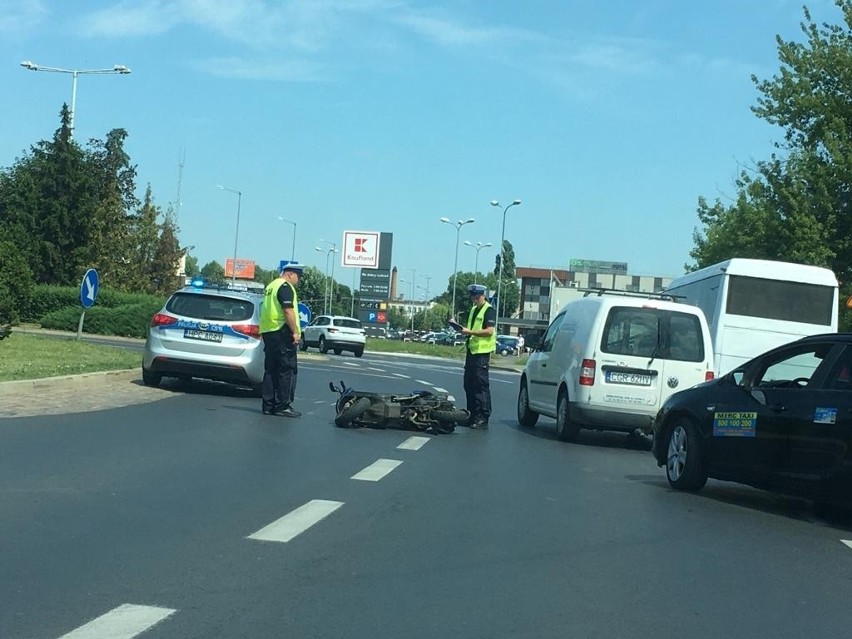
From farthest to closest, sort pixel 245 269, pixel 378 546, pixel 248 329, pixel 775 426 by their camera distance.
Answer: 1. pixel 245 269
2. pixel 248 329
3. pixel 775 426
4. pixel 378 546

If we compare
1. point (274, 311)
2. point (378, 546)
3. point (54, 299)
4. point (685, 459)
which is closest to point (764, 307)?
point (274, 311)

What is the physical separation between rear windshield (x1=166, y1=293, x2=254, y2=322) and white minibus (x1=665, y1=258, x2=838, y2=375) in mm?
8819

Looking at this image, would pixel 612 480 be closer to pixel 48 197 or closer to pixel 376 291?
pixel 48 197

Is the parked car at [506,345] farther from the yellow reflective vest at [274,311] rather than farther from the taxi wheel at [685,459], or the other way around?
the taxi wheel at [685,459]

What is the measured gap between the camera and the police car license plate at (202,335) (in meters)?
16.8

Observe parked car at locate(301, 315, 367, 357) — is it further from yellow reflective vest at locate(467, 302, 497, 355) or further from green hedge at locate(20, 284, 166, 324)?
yellow reflective vest at locate(467, 302, 497, 355)

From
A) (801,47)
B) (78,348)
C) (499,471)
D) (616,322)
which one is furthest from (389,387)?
(801,47)

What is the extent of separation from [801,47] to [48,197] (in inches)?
1534

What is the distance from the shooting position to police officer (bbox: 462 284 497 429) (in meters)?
15.1

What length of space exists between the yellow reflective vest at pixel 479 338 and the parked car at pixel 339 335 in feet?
104

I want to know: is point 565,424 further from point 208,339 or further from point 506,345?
point 506,345

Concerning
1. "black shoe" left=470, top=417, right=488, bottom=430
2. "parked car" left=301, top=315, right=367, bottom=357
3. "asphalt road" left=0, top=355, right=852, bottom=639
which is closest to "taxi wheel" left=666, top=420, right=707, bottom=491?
"asphalt road" left=0, top=355, right=852, bottom=639

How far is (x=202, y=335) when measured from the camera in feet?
55.2

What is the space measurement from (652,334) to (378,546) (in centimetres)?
796
